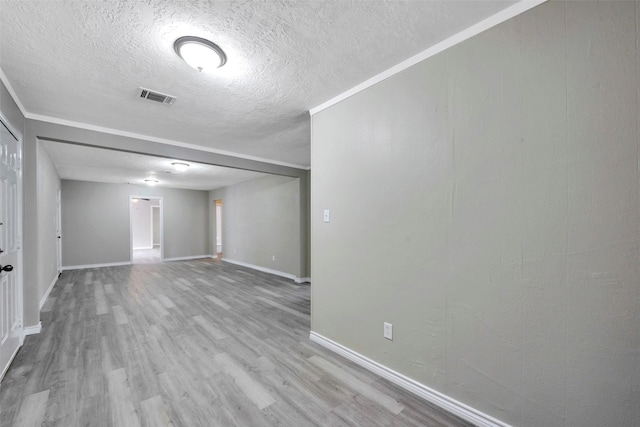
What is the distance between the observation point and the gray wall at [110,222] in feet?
21.5

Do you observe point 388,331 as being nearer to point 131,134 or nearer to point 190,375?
point 190,375

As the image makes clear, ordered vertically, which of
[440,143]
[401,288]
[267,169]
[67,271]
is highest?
[267,169]

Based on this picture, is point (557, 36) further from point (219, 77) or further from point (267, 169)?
point (267, 169)

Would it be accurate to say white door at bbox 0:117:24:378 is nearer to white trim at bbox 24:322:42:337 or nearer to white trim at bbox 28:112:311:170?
white trim at bbox 24:322:42:337

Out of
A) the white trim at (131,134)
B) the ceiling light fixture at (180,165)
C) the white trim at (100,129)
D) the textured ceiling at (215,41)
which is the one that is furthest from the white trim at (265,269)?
the textured ceiling at (215,41)

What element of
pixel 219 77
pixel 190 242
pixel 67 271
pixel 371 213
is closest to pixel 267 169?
pixel 219 77

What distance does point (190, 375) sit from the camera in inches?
79.0

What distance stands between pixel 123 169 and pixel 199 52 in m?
5.02

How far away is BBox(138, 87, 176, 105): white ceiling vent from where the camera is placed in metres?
2.21

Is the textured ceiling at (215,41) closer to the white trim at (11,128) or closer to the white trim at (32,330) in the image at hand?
the white trim at (11,128)

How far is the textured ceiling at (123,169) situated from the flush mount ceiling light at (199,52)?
116 inches

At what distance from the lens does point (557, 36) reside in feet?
4.11

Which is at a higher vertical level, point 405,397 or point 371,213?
point 371,213

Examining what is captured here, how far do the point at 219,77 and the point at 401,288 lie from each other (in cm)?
217
